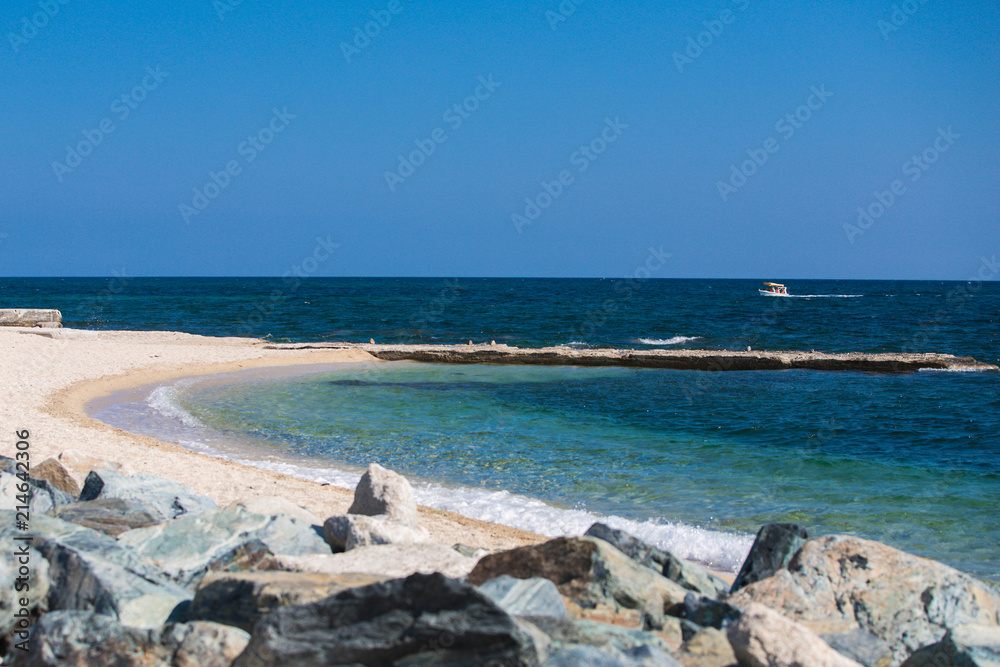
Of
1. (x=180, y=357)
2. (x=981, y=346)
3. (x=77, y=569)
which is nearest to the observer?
(x=77, y=569)

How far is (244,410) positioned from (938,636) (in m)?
13.7

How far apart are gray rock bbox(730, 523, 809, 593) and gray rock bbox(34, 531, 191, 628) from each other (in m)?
3.75

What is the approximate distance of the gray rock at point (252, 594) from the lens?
386 cm

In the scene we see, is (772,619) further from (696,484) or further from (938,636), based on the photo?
(696,484)

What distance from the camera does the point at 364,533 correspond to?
5359 mm

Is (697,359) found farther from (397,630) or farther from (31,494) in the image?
(397,630)

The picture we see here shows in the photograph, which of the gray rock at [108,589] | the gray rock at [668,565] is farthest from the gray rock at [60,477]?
the gray rock at [668,565]

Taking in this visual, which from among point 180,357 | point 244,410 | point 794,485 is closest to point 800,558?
point 794,485

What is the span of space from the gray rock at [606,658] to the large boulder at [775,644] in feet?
1.42

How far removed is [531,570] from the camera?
457cm

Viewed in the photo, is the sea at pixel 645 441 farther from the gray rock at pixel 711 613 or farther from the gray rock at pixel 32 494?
the gray rock at pixel 32 494

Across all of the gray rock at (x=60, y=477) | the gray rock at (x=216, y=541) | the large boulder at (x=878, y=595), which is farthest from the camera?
the gray rock at (x=60, y=477)

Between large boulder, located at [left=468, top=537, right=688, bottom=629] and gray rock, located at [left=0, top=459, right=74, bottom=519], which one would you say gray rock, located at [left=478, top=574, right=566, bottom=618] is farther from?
gray rock, located at [left=0, top=459, right=74, bottom=519]

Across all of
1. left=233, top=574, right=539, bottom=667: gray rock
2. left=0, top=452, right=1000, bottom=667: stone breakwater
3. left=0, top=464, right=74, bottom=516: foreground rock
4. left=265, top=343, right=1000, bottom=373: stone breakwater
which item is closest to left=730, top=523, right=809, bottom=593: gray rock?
left=0, top=452, right=1000, bottom=667: stone breakwater
